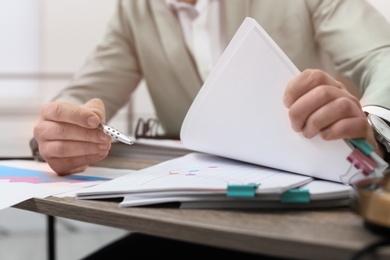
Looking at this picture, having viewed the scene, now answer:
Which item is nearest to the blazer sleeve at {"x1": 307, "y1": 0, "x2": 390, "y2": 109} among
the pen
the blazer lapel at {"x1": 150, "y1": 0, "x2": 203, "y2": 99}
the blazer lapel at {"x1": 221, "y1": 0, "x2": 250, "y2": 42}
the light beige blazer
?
the light beige blazer

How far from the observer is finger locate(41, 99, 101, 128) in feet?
2.11

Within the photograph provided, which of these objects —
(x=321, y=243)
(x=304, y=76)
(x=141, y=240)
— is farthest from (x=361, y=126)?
(x=141, y=240)

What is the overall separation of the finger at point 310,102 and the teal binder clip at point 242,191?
0.10 m

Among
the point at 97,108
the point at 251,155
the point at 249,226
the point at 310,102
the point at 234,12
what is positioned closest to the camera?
the point at 249,226

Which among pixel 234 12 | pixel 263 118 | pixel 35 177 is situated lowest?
pixel 35 177

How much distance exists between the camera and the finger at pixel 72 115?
643 mm

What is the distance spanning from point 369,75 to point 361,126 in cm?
48

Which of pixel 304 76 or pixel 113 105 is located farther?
pixel 113 105

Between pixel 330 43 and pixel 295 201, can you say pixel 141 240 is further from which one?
pixel 330 43

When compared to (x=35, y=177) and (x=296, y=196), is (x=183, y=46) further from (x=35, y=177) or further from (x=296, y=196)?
(x=296, y=196)

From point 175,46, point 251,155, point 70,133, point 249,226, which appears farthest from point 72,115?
point 175,46

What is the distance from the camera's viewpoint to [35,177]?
0.67 m

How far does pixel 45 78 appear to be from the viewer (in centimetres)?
223

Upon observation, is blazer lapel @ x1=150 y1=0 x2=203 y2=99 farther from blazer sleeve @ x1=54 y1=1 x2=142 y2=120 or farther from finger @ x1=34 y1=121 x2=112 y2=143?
finger @ x1=34 y1=121 x2=112 y2=143
